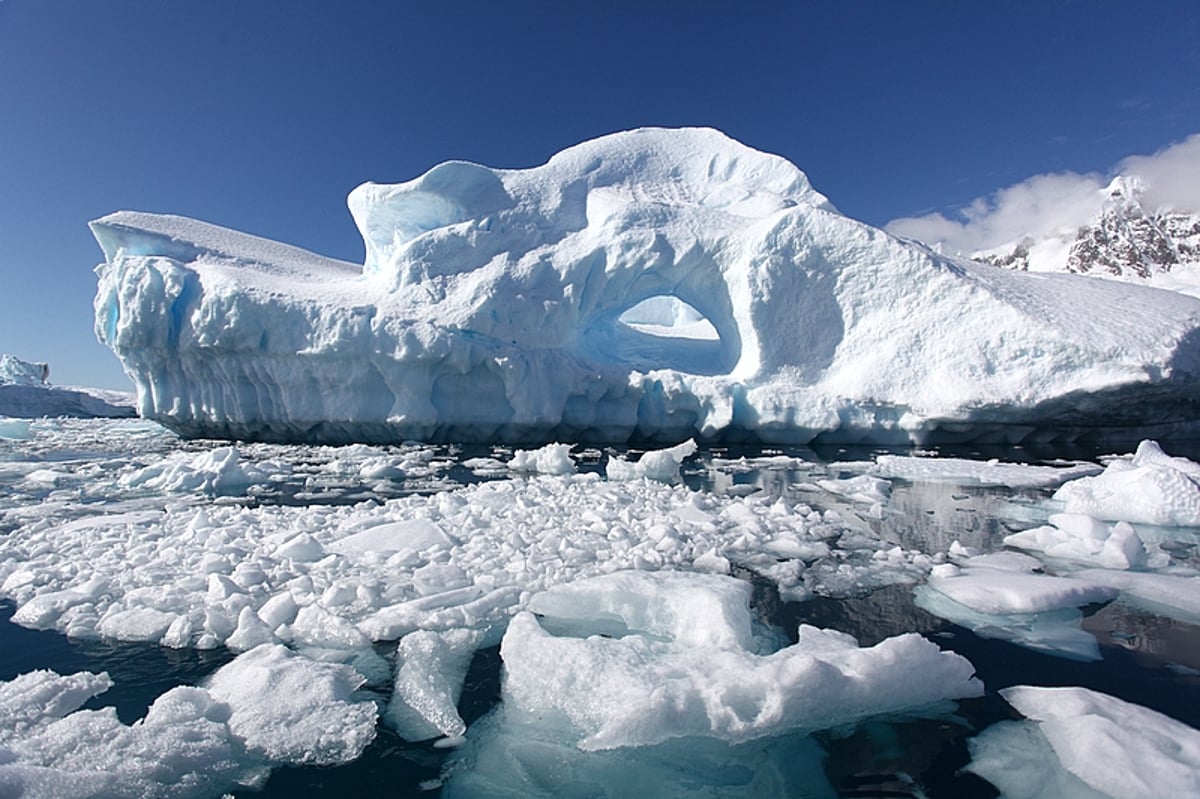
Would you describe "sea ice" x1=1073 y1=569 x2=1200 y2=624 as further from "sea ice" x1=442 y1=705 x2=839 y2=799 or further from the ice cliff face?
the ice cliff face

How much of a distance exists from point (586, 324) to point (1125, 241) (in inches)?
2175

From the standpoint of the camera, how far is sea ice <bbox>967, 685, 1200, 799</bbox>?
5.47 feet

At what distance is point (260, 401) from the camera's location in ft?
41.6

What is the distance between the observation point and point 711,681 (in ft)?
6.87

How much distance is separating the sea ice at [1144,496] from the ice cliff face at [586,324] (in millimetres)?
5050

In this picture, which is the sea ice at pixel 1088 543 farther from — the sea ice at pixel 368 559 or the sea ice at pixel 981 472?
the sea ice at pixel 981 472

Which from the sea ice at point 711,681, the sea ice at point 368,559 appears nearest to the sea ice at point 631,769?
the sea ice at point 711,681

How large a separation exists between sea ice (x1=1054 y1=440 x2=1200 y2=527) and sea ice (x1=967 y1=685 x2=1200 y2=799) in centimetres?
415

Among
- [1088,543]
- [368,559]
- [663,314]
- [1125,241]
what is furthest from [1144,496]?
[1125,241]

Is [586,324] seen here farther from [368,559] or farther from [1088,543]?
[1088,543]

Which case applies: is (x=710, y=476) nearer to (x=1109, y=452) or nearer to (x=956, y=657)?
(x=956, y=657)

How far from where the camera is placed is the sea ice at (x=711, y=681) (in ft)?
6.44

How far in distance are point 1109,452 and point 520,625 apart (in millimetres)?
13736

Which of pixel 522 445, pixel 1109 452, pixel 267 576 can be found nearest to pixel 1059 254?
pixel 1109 452
